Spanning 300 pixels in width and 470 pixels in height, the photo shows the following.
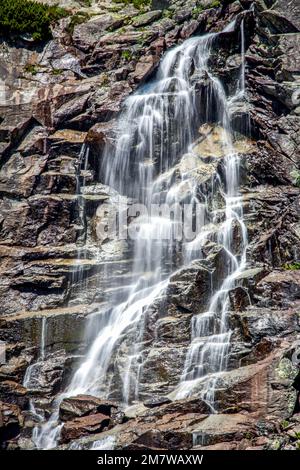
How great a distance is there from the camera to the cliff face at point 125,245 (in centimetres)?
1936

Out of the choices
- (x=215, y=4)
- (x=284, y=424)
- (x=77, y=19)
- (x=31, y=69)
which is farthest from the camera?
(x=77, y=19)

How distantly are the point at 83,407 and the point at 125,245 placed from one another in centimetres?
936

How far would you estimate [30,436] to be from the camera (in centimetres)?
2095

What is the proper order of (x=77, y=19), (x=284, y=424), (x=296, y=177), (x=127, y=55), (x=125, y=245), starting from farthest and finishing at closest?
(x=77, y=19)
(x=127, y=55)
(x=296, y=177)
(x=125, y=245)
(x=284, y=424)

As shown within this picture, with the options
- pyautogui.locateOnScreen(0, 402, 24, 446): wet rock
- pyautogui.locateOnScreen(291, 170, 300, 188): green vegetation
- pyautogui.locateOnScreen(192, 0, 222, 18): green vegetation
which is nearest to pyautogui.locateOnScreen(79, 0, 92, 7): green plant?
pyautogui.locateOnScreen(192, 0, 222, 18): green vegetation

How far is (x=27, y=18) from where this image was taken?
38.8 metres

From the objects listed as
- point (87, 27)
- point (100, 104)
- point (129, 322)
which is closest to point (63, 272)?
point (129, 322)

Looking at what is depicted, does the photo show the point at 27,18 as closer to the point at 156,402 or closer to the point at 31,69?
the point at 31,69

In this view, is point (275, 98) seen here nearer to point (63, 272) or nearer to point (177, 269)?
point (177, 269)

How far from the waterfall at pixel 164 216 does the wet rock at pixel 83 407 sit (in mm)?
641

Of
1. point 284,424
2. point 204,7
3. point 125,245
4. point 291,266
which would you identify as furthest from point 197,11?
point 284,424

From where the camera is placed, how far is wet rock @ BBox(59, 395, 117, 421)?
68.0ft
